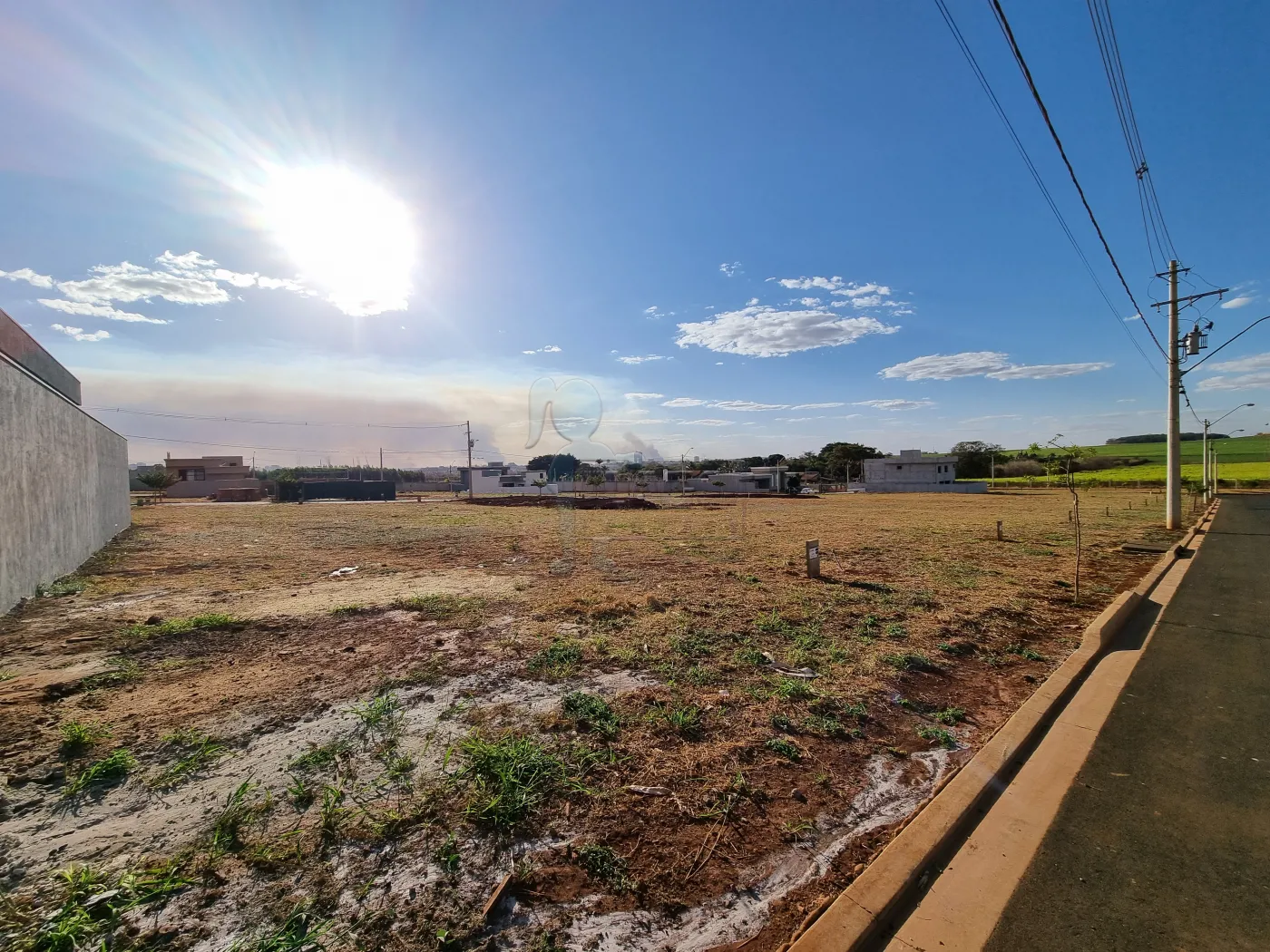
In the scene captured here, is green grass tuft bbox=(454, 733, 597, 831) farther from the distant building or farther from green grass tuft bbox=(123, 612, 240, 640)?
the distant building

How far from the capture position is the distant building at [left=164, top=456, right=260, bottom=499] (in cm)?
6331

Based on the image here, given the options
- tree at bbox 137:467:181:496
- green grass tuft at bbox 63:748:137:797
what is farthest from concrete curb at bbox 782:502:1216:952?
tree at bbox 137:467:181:496

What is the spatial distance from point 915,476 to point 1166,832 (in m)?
79.1

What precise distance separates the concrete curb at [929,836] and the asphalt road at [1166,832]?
1.09ft

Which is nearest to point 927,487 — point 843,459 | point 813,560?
point 843,459

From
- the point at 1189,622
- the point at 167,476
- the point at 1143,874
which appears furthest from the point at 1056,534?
the point at 167,476

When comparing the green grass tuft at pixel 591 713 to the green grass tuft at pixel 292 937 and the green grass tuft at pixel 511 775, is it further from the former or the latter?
the green grass tuft at pixel 292 937

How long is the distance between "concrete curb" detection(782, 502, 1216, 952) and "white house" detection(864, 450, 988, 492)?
74.8 m

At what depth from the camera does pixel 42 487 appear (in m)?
9.07

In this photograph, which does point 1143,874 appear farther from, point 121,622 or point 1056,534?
point 1056,534


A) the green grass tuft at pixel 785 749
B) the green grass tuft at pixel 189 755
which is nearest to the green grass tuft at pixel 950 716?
the green grass tuft at pixel 785 749

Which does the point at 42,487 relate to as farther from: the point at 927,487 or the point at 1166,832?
the point at 927,487

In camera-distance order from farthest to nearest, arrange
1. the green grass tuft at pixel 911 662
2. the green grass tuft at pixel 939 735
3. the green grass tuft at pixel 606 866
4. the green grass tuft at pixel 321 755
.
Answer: the green grass tuft at pixel 911 662 < the green grass tuft at pixel 939 735 < the green grass tuft at pixel 321 755 < the green grass tuft at pixel 606 866

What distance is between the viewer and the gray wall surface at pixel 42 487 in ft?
24.5
